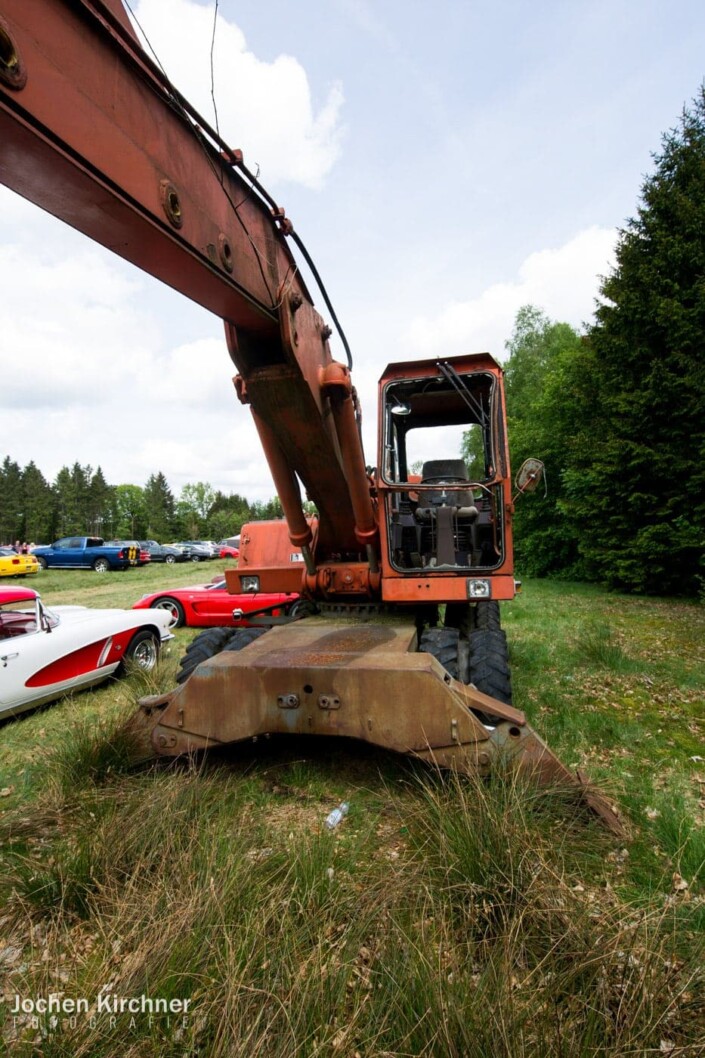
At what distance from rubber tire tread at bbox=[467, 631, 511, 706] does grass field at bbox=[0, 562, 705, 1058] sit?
70 cm

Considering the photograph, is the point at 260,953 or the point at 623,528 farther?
the point at 623,528

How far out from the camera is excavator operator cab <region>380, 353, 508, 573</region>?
15.8ft

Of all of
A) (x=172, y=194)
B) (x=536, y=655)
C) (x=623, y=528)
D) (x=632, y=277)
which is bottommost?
(x=536, y=655)

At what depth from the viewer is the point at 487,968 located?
5.72 feet

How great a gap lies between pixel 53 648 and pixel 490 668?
13.3ft

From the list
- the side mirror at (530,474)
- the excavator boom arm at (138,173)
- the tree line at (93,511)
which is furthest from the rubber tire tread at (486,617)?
the tree line at (93,511)

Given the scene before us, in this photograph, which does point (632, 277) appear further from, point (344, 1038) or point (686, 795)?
point (344, 1038)

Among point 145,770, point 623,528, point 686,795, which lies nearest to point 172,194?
point 145,770

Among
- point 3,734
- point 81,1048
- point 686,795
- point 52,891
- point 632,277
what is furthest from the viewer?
point 632,277

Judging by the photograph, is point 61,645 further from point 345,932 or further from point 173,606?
point 173,606

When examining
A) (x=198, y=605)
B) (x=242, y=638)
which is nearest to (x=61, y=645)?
(x=242, y=638)

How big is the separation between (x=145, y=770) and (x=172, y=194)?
325cm

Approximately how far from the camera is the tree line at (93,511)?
6956 cm

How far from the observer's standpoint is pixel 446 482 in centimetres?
520
